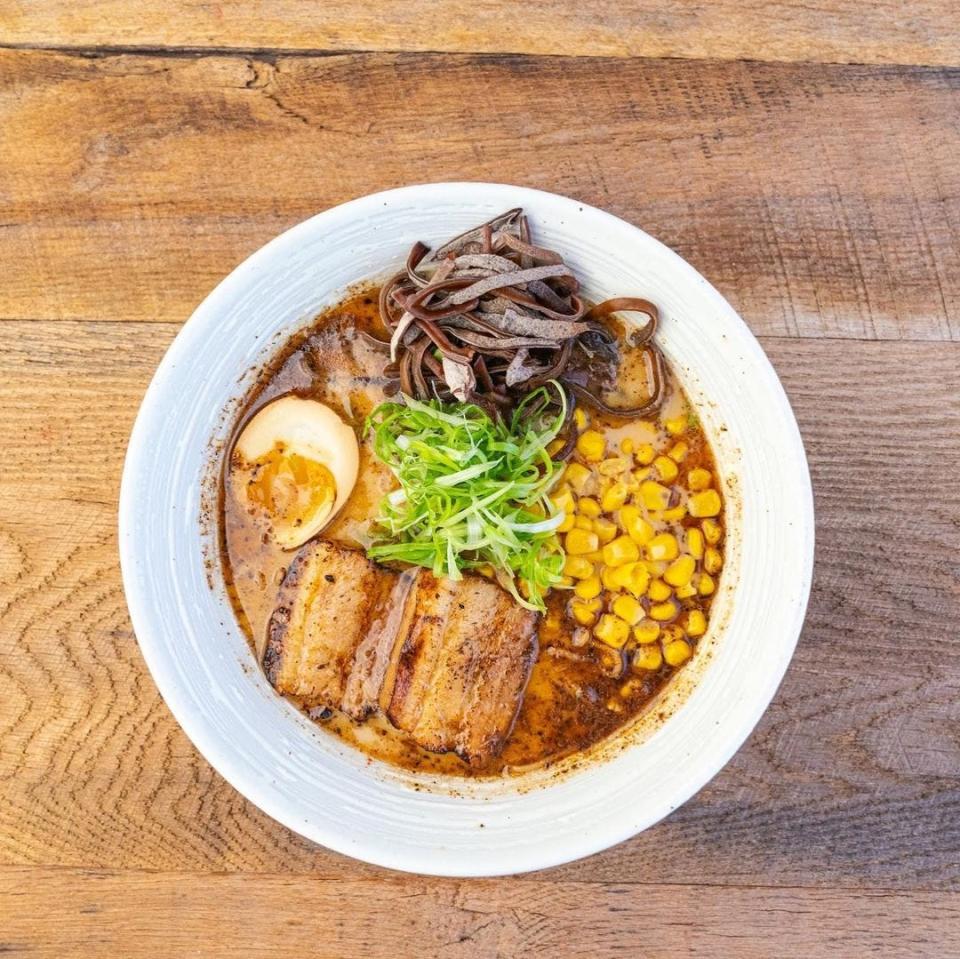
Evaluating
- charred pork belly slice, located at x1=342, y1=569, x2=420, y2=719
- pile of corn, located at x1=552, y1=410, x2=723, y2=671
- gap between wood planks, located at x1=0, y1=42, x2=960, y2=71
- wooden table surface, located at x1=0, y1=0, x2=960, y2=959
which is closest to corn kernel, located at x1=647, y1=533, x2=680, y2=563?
pile of corn, located at x1=552, y1=410, x2=723, y2=671

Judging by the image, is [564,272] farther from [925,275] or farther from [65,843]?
[65,843]

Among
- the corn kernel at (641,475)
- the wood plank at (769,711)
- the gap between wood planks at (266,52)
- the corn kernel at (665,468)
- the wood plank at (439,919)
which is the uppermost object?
the gap between wood planks at (266,52)

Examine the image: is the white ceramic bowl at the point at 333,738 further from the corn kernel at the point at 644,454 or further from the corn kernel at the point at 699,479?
the corn kernel at the point at 644,454

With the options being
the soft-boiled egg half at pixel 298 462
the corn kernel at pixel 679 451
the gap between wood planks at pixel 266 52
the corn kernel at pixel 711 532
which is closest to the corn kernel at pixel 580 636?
the corn kernel at pixel 711 532

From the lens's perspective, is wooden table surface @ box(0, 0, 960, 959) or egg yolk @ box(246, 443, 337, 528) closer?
egg yolk @ box(246, 443, 337, 528)

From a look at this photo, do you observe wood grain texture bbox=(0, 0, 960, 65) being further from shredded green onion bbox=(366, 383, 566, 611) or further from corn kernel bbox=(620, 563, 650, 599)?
corn kernel bbox=(620, 563, 650, 599)

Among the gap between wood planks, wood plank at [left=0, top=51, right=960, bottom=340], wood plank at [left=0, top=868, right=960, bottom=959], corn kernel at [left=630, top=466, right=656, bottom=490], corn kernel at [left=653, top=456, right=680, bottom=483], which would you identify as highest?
the gap between wood planks
